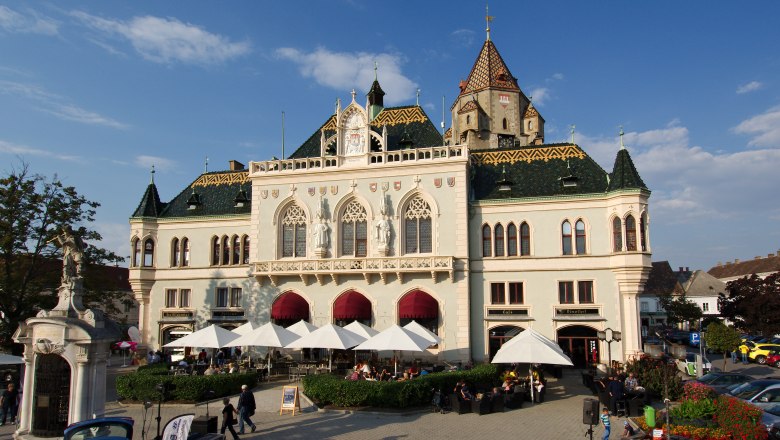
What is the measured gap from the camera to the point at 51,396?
16.9 m

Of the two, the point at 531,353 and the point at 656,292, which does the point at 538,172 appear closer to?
the point at 531,353

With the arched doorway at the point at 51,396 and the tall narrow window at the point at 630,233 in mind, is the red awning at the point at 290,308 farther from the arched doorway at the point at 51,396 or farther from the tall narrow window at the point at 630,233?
the arched doorway at the point at 51,396

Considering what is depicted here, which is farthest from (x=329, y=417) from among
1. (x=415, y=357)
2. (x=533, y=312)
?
(x=533, y=312)

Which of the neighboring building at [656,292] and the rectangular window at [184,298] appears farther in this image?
the neighboring building at [656,292]

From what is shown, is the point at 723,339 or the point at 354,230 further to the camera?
the point at 354,230

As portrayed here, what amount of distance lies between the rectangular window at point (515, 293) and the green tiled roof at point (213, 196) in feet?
60.4

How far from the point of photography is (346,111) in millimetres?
38375

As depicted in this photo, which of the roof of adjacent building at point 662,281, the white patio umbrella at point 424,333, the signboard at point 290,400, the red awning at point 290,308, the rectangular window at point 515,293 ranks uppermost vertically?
the roof of adjacent building at point 662,281

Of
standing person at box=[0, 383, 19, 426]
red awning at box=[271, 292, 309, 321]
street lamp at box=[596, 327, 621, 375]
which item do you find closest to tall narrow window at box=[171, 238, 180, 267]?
red awning at box=[271, 292, 309, 321]

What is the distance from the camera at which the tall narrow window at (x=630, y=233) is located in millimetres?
33000

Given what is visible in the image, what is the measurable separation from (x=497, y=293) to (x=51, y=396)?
79.9 feet

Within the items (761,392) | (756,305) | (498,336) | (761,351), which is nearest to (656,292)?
(756,305)

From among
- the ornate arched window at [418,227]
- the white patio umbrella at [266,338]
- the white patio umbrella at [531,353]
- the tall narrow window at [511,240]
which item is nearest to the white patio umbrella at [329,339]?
the white patio umbrella at [266,338]

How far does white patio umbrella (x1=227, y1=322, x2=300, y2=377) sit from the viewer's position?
28.2 meters
